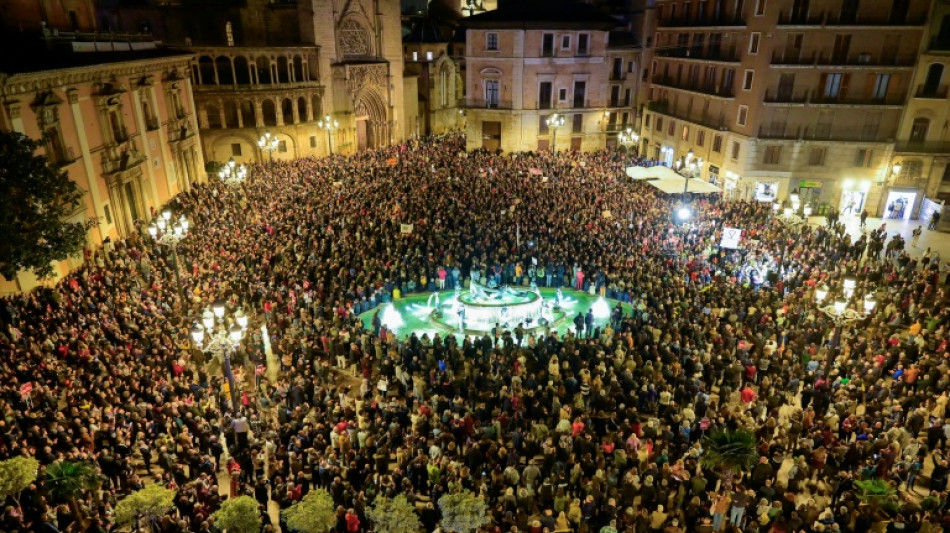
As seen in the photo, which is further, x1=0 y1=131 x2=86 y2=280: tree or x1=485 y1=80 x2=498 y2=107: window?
x1=485 y1=80 x2=498 y2=107: window

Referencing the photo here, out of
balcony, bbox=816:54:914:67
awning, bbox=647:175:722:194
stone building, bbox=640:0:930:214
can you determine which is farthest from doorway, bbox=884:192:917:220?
awning, bbox=647:175:722:194

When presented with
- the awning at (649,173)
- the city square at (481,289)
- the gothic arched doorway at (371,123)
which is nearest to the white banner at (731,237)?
the city square at (481,289)

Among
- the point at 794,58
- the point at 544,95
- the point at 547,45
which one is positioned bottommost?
the point at 544,95

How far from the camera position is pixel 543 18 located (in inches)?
1667

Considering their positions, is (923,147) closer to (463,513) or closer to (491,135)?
(491,135)

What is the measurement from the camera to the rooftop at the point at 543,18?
42094 millimetres

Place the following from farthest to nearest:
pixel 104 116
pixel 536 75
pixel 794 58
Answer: pixel 536 75 < pixel 794 58 < pixel 104 116

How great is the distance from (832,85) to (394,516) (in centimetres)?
3281

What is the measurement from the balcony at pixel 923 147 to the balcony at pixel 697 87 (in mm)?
8905

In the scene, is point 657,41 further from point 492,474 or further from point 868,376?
point 492,474

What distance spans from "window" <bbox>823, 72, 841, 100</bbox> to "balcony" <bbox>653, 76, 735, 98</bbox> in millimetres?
4841

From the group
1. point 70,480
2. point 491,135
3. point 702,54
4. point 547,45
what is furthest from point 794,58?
point 70,480

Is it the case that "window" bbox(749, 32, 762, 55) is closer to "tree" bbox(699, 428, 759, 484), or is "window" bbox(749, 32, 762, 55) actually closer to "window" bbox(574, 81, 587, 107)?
"window" bbox(574, 81, 587, 107)

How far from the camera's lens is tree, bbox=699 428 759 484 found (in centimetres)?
1059
